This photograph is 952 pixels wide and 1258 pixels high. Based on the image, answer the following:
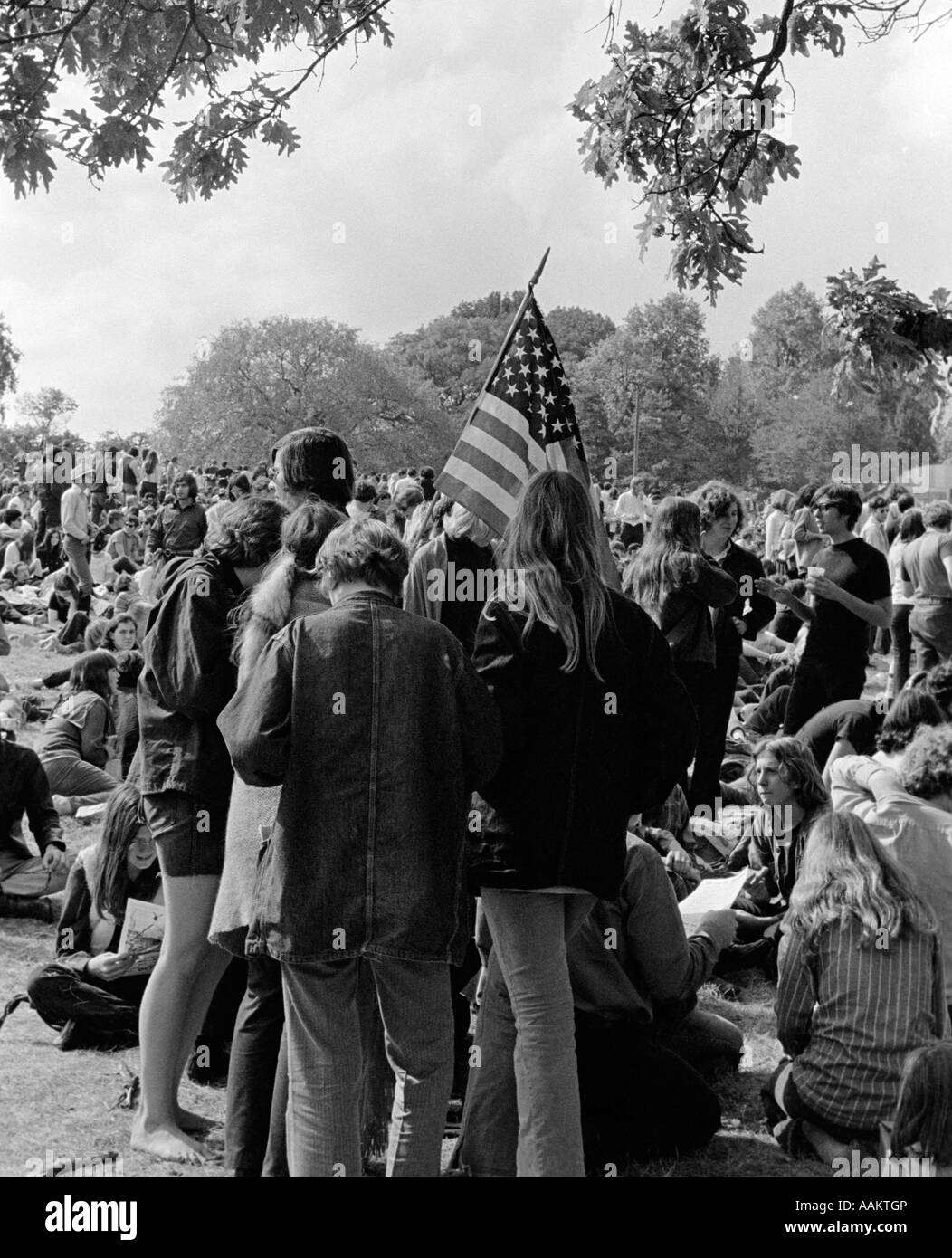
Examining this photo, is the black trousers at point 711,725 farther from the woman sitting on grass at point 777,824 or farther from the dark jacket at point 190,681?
the dark jacket at point 190,681

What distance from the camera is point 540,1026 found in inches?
133

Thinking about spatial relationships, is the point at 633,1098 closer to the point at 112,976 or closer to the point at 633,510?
the point at 112,976

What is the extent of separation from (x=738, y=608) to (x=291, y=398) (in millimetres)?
43664

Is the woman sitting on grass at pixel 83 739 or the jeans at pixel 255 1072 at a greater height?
the woman sitting on grass at pixel 83 739

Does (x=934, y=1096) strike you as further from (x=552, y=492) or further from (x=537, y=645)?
(x=552, y=492)

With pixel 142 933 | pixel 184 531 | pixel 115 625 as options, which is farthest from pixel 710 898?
pixel 184 531

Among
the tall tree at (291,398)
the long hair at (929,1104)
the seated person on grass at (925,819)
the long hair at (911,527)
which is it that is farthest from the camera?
the tall tree at (291,398)

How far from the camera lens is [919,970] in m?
3.69

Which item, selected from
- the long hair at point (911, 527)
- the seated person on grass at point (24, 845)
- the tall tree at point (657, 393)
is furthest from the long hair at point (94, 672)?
the tall tree at point (657, 393)

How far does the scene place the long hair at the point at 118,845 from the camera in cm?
454

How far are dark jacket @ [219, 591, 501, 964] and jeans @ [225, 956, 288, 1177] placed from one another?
12.7 inches

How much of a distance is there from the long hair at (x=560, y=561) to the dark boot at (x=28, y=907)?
350 centimetres

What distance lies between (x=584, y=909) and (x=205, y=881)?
103 cm
